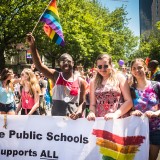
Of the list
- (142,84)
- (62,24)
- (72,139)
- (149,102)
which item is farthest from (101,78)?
(62,24)

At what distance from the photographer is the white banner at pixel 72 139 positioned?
457 centimetres

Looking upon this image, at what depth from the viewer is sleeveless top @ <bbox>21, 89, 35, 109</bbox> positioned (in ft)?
23.6

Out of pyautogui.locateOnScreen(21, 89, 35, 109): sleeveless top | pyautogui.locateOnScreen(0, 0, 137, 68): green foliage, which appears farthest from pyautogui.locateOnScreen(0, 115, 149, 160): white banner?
pyautogui.locateOnScreen(0, 0, 137, 68): green foliage

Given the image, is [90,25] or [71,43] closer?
[71,43]

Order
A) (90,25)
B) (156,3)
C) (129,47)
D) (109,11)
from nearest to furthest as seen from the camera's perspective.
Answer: (90,25)
(109,11)
(129,47)
(156,3)

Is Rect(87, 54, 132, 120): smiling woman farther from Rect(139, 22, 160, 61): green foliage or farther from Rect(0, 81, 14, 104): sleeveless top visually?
Rect(139, 22, 160, 61): green foliage

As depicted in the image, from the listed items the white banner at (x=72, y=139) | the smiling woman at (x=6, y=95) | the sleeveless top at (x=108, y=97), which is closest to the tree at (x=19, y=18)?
the smiling woman at (x=6, y=95)

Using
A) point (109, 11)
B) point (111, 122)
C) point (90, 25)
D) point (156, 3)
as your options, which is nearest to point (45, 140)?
point (111, 122)

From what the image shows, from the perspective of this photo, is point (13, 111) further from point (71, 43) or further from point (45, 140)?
point (71, 43)

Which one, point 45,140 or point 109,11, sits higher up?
point 109,11

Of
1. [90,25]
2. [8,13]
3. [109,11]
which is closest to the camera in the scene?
[8,13]

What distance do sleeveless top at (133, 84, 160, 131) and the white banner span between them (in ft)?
0.34

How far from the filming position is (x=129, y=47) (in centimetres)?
7675

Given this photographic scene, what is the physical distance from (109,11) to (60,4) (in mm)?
36015
